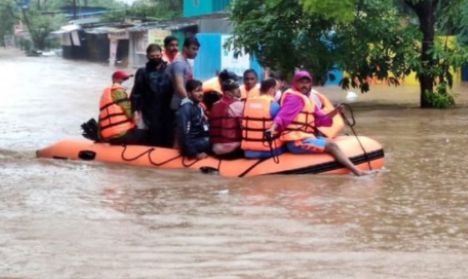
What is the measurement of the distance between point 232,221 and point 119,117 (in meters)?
3.73

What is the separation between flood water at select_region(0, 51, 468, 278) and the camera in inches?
229

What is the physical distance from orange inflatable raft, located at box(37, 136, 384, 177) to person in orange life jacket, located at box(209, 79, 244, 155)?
0.15m

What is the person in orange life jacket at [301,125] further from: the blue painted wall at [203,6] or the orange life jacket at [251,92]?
the blue painted wall at [203,6]

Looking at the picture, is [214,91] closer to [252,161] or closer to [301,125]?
[252,161]

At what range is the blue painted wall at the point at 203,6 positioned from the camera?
42.7m

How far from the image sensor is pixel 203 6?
144 ft

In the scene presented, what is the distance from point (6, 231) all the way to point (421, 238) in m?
3.11

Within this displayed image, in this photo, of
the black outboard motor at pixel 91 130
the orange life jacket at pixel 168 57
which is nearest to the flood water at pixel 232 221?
the black outboard motor at pixel 91 130

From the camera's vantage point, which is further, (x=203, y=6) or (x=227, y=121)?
(x=203, y=6)

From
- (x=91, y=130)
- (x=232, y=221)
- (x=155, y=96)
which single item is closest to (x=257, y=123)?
(x=155, y=96)

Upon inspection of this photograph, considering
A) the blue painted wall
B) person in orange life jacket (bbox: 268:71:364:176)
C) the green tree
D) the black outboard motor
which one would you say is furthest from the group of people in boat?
the green tree

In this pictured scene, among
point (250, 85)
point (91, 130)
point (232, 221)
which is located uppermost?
point (250, 85)

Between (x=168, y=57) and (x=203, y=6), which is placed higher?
(x=203, y=6)

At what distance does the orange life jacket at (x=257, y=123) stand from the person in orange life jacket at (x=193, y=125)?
1.76ft
